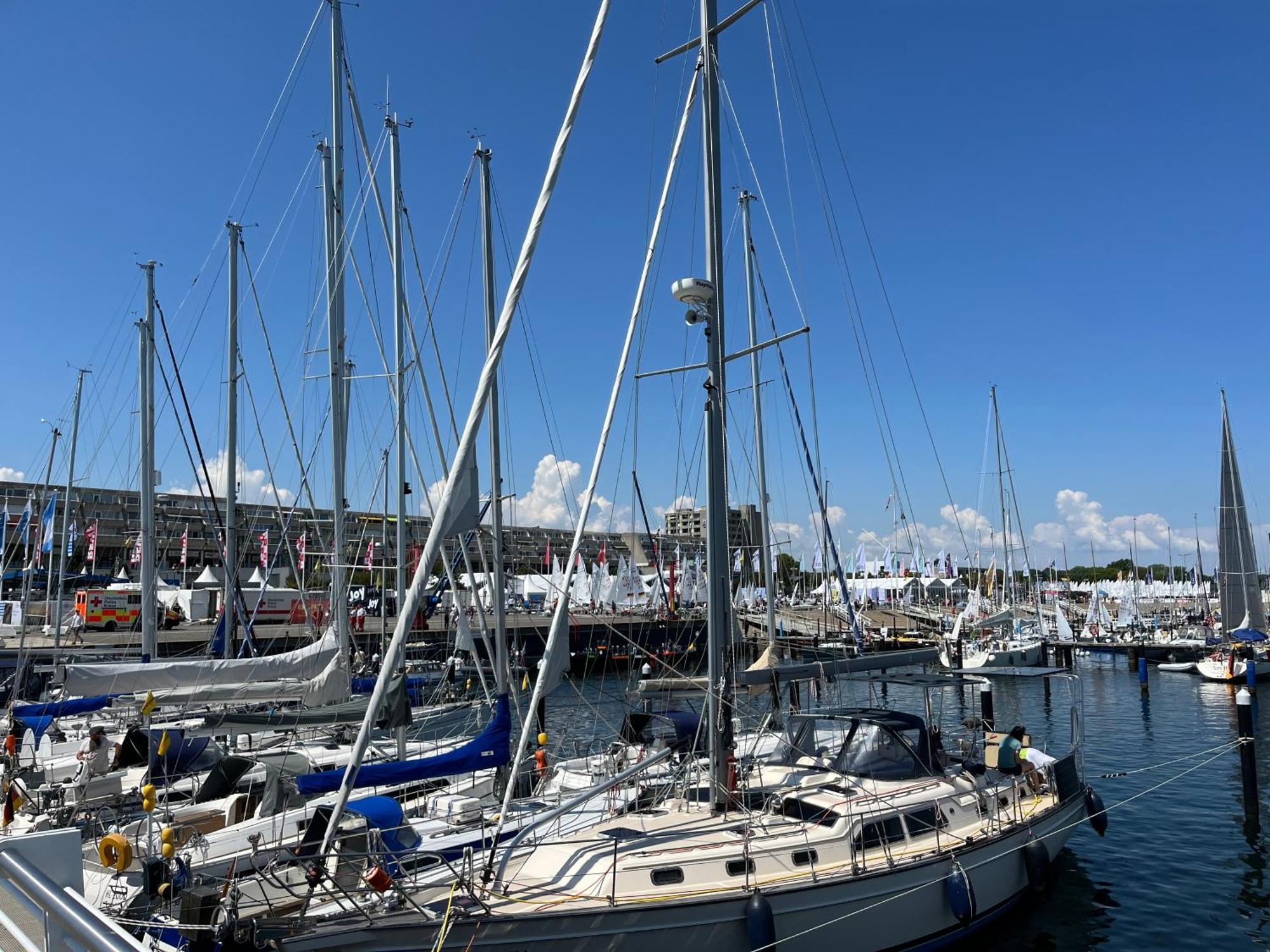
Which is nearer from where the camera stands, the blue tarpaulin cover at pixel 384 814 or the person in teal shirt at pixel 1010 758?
the blue tarpaulin cover at pixel 384 814

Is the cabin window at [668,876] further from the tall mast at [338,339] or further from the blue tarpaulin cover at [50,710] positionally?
the blue tarpaulin cover at [50,710]

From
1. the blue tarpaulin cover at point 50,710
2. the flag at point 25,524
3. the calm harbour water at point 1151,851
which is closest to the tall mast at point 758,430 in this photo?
the calm harbour water at point 1151,851

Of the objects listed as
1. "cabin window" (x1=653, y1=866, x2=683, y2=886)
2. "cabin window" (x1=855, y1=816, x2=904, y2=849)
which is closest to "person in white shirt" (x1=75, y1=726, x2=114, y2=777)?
"cabin window" (x1=653, y1=866, x2=683, y2=886)

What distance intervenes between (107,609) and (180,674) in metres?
47.2

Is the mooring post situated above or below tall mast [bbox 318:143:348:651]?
below

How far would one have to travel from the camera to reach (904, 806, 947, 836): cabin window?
14.1 metres

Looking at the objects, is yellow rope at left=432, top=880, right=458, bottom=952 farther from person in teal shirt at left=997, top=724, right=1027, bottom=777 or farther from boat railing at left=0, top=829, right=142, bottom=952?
person in teal shirt at left=997, top=724, right=1027, bottom=777

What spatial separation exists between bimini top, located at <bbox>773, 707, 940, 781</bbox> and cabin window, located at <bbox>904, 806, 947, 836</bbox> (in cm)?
107

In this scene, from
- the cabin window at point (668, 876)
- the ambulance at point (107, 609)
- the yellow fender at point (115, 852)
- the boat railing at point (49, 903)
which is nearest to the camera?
the boat railing at point (49, 903)

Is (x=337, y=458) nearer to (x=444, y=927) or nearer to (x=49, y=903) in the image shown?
(x=444, y=927)

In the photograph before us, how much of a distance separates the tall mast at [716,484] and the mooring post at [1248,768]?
1553 cm

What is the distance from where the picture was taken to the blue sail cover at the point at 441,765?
14930 millimetres

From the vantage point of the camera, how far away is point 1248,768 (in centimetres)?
2195

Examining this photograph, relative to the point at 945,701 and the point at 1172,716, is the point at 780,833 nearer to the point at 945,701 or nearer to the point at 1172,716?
the point at 1172,716
